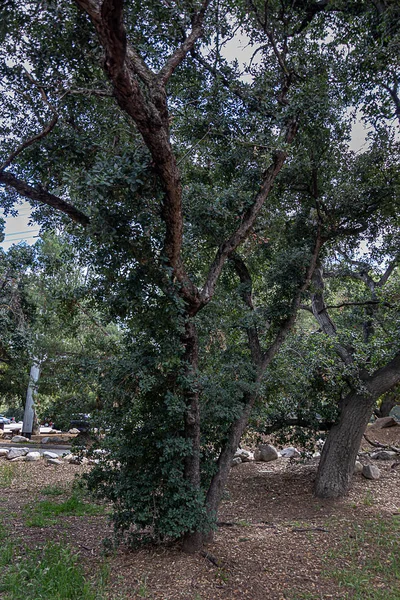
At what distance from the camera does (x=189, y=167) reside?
4.92m

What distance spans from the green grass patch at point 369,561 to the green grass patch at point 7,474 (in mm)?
5458

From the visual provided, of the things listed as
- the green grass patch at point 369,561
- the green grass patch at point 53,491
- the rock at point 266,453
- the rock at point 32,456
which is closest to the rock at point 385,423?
the rock at point 266,453

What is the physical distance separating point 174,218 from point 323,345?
10.5ft

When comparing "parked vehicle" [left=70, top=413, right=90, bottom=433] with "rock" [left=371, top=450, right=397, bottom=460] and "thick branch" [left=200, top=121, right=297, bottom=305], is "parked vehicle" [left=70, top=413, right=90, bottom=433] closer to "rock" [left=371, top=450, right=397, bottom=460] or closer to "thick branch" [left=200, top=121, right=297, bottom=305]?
"thick branch" [left=200, top=121, right=297, bottom=305]

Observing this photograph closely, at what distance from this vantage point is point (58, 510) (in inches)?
218

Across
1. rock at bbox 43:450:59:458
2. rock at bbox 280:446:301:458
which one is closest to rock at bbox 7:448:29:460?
rock at bbox 43:450:59:458

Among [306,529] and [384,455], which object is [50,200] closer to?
[306,529]

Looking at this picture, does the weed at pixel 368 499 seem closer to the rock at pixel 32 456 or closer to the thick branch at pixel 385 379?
the thick branch at pixel 385 379

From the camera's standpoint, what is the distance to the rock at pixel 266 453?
8.35 metres

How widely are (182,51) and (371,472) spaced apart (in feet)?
20.2

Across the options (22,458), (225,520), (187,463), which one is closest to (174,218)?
(187,463)

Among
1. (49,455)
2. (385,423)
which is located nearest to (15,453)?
(49,455)

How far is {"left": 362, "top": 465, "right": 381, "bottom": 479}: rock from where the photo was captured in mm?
6474

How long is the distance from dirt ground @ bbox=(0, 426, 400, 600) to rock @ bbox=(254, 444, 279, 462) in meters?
0.94
